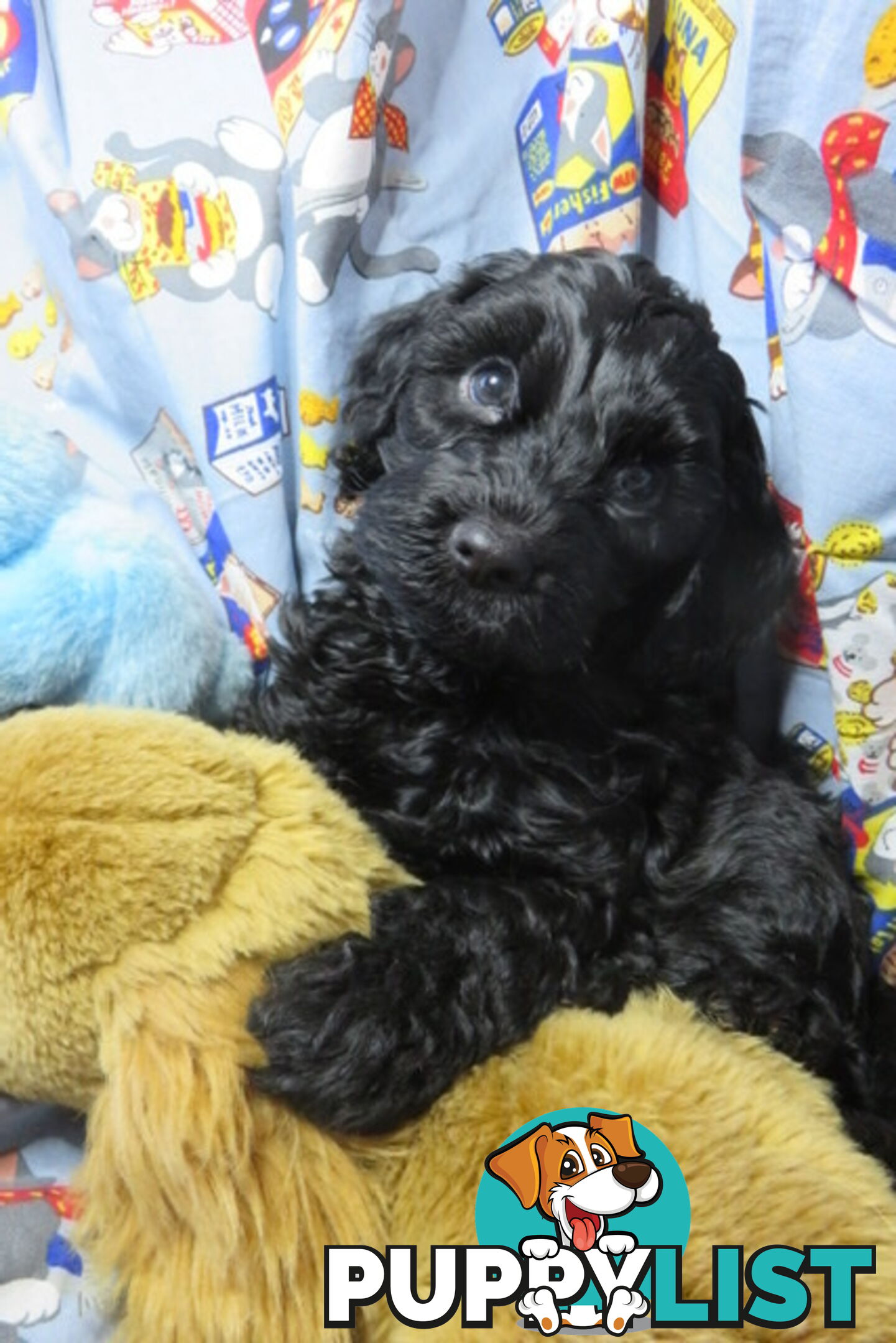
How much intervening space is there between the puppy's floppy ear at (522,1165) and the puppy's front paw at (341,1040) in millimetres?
123

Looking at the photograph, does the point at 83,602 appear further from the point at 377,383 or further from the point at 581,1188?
the point at 581,1188

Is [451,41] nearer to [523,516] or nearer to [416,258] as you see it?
[416,258]

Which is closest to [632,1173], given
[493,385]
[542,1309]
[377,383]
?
[542,1309]

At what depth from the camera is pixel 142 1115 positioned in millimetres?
1120

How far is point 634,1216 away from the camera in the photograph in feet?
3.72

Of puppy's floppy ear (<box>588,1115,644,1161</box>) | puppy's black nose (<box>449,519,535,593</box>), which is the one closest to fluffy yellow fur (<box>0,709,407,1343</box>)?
puppy's floppy ear (<box>588,1115,644,1161</box>)

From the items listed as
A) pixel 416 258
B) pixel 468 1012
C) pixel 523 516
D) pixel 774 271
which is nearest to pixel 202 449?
pixel 416 258

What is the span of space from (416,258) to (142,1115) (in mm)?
1344

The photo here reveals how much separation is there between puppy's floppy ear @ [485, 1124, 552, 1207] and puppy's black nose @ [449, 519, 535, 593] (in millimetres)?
578

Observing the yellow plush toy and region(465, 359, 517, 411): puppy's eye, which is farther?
region(465, 359, 517, 411): puppy's eye

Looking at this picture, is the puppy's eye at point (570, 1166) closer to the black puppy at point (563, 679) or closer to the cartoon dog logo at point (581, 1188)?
the cartoon dog logo at point (581, 1188)

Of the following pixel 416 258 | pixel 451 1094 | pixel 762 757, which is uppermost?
pixel 416 258

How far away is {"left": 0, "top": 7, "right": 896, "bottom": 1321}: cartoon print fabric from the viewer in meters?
1.67

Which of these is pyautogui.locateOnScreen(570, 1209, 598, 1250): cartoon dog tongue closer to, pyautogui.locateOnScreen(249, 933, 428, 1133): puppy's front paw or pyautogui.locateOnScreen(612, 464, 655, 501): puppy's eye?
pyautogui.locateOnScreen(249, 933, 428, 1133): puppy's front paw
